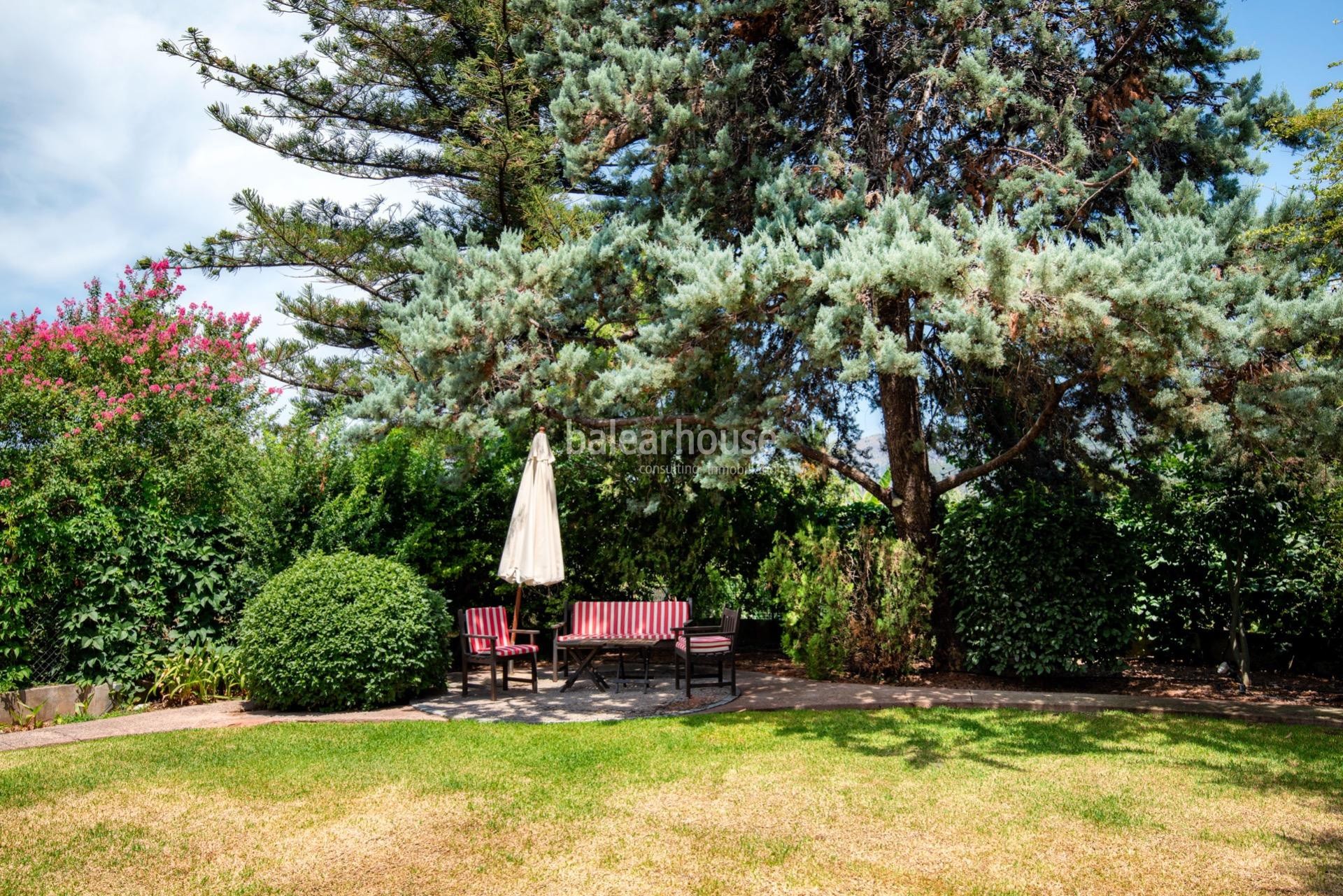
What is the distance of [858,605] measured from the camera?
8086mm

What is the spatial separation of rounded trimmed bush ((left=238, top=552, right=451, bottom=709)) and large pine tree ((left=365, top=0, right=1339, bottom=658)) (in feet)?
5.07

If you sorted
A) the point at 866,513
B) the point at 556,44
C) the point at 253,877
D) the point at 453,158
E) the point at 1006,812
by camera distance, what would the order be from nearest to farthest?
1. the point at 253,877
2. the point at 1006,812
3. the point at 556,44
4. the point at 866,513
5. the point at 453,158

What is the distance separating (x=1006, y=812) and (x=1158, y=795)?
3.10 feet

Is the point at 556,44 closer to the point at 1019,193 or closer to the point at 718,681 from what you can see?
the point at 1019,193

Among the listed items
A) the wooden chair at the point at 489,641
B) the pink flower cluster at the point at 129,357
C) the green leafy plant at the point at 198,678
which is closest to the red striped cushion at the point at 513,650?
the wooden chair at the point at 489,641

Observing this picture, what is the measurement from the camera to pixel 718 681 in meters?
7.90

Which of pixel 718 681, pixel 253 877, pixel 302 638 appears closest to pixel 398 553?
pixel 302 638

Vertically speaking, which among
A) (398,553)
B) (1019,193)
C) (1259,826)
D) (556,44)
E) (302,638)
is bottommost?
(1259,826)

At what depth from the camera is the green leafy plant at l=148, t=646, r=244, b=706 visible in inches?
286

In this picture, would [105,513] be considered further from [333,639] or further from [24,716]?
[333,639]

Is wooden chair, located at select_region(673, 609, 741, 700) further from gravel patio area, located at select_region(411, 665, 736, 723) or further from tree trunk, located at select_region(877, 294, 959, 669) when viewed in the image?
tree trunk, located at select_region(877, 294, 959, 669)

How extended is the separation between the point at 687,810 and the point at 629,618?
156 inches

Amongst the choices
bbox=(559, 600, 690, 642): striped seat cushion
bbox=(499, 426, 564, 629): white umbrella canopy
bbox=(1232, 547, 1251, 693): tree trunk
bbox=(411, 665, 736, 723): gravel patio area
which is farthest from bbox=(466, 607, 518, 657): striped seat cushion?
bbox=(1232, 547, 1251, 693): tree trunk

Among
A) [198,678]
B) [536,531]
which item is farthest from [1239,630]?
[198,678]
